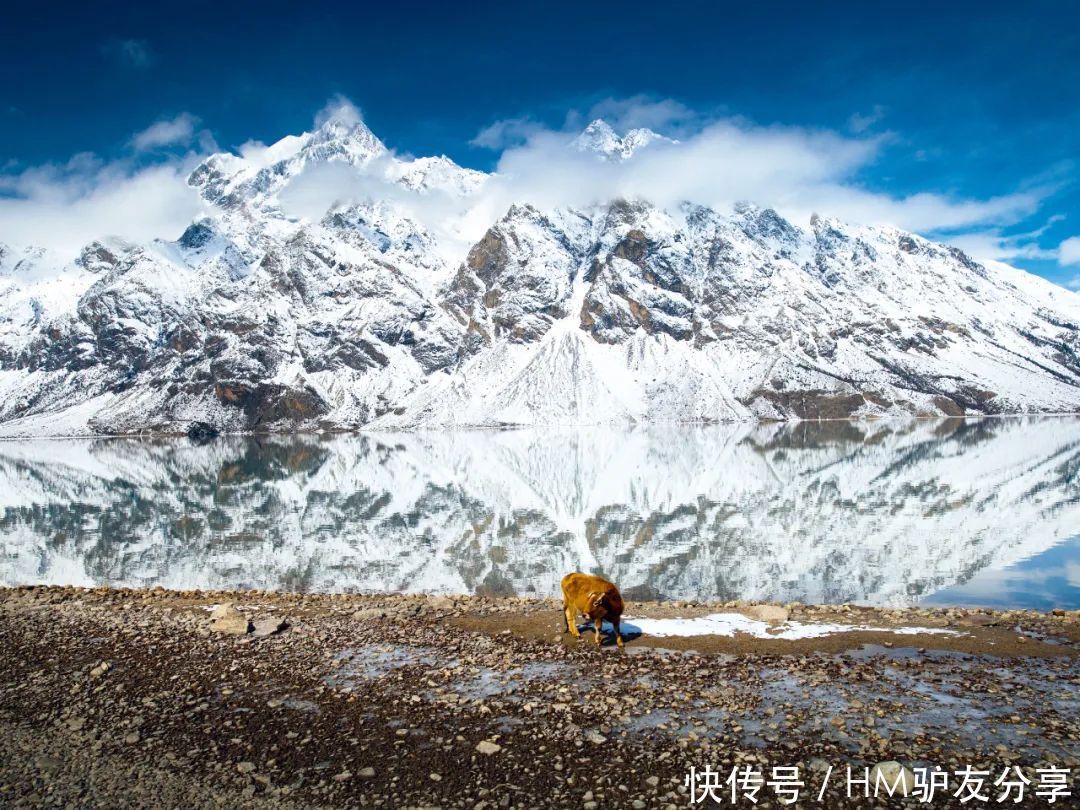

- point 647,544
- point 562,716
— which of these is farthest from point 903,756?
point 647,544

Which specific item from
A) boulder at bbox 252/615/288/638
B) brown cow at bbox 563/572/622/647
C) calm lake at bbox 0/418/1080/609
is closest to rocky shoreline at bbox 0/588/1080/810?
boulder at bbox 252/615/288/638

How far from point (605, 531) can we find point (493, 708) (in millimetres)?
34418

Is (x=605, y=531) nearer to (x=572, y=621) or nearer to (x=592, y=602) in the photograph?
(x=572, y=621)

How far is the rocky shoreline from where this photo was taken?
10.6 meters

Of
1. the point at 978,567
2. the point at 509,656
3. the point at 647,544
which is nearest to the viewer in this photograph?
the point at 509,656

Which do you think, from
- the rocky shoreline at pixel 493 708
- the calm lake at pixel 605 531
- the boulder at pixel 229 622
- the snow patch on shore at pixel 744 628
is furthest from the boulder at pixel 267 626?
the calm lake at pixel 605 531

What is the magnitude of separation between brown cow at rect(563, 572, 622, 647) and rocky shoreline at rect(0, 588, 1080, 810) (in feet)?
2.03

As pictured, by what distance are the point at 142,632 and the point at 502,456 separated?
355 feet

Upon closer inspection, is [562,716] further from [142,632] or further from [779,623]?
[142,632]

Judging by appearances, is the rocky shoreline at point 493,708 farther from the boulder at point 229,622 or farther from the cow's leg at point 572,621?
the cow's leg at point 572,621

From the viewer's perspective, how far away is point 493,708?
13344mm

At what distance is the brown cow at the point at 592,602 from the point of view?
1745 centimetres

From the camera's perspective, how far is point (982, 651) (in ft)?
55.3

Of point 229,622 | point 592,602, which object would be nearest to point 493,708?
point 592,602
